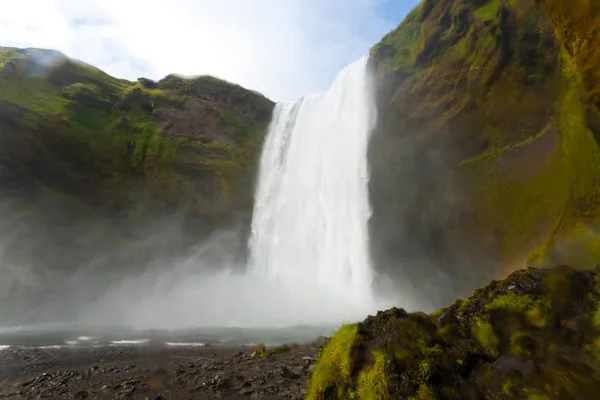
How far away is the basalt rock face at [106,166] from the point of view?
31.0 metres

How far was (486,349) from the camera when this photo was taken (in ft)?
18.9

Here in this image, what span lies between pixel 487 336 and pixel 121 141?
37.8m

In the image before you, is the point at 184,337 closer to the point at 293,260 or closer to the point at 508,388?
the point at 508,388

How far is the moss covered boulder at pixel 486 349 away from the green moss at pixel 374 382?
1cm

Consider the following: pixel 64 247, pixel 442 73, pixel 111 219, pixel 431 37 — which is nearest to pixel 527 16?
pixel 442 73

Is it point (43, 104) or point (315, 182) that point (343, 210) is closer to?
point (315, 182)

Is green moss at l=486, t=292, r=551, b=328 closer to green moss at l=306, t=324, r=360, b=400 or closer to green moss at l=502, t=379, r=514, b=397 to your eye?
green moss at l=502, t=379, r=514, b=397

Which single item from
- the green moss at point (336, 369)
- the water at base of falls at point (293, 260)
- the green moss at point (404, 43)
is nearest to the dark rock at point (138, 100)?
the water at base of falls at point (293, 260)

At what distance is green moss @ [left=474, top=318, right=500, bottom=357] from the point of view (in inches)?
225

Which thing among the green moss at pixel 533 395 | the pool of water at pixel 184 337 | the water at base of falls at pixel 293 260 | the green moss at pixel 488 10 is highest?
the green moss at pixel 488 10

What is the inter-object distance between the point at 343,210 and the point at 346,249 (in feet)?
10.2

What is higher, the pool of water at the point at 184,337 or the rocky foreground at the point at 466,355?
the pool of water at the point at 184,337

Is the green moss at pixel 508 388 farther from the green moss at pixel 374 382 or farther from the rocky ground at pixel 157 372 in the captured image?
the rocky ground at pixel 157 372

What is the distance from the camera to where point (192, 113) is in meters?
44.0
